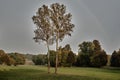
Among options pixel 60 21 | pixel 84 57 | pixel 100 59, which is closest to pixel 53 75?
pixel 60 21

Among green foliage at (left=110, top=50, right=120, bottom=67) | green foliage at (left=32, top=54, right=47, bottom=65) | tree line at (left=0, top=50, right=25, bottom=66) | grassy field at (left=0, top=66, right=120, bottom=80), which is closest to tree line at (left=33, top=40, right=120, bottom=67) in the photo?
green foliage at (left=110, top=50, right=120, bottom=67)

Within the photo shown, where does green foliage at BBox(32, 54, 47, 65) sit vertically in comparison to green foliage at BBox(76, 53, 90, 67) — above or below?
above

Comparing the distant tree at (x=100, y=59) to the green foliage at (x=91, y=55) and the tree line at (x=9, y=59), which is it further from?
the tree line at (x=9, y=59)

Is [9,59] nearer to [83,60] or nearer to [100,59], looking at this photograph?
[83,60]

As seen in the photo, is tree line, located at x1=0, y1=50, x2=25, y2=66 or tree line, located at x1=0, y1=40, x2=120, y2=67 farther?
tree line, located at x1=0, y1=40, x2=120, y2=67

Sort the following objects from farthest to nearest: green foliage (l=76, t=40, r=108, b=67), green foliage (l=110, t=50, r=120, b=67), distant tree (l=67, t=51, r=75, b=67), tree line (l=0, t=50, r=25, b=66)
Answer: distant tree (l=67, t=51, r=75, b=67) → green foliage (l=76, t=40, r=108, b=67) → green foliage (l=110, t=50, r=120, b=67) → tree line (l=0, t=50, r=25, b=66)

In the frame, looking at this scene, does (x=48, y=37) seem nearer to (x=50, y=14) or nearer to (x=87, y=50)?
(x=50, y=14)

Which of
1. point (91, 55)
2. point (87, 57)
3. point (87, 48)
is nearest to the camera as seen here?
point (87, 57)

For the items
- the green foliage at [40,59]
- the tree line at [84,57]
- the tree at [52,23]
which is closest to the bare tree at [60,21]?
the tree at [52,23]

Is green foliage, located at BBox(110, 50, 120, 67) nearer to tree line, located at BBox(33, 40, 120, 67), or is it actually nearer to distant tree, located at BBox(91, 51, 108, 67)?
tree line, located at BBox(33, 40, 120, 67)

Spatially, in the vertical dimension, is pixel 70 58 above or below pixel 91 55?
below

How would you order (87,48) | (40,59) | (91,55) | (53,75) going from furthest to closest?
(40,59) < (87,48) < (91,55) < (53,75)

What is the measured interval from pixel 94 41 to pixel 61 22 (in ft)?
267

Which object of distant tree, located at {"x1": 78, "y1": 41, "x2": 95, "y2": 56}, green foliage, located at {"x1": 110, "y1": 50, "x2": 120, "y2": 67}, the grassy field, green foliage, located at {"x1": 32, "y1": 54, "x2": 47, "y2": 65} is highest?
distant tree, located at {"x1": 78, "y1": 41, "x2": 95, "y2": 56}
